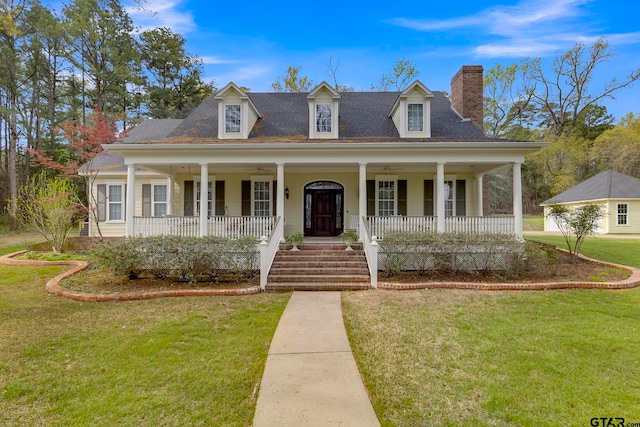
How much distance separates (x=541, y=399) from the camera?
314 centimetres

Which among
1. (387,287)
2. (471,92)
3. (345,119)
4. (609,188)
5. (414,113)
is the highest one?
(471,92)

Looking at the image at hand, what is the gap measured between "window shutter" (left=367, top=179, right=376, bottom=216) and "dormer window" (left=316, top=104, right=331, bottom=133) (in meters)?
2.74

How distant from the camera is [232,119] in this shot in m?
11.4

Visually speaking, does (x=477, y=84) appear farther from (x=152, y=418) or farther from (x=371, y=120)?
(x=152, y=418)

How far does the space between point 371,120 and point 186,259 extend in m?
8.72

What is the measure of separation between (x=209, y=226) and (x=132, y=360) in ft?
20.6

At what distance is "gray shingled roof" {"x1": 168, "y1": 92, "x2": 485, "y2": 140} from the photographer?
38.9 feet

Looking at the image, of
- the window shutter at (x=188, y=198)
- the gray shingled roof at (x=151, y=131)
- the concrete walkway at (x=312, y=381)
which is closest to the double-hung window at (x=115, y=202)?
the gray shingled roof at (x=151, y=131)

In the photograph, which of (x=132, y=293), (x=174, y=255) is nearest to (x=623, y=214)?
(x=174, y=255)

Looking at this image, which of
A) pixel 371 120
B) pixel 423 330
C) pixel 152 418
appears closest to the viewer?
pixel 152 418

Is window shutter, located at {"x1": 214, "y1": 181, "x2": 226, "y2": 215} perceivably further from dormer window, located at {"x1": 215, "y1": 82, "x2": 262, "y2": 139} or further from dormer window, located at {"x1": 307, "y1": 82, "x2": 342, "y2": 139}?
dormer window, located at {"x1": 307, "y1": 82, "x2": 342, "y2": 139}

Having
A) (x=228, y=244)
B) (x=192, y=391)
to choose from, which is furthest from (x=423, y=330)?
(x=228, y=244)

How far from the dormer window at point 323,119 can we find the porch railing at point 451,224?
3.90 m

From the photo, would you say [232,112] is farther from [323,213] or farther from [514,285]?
[514,285]
